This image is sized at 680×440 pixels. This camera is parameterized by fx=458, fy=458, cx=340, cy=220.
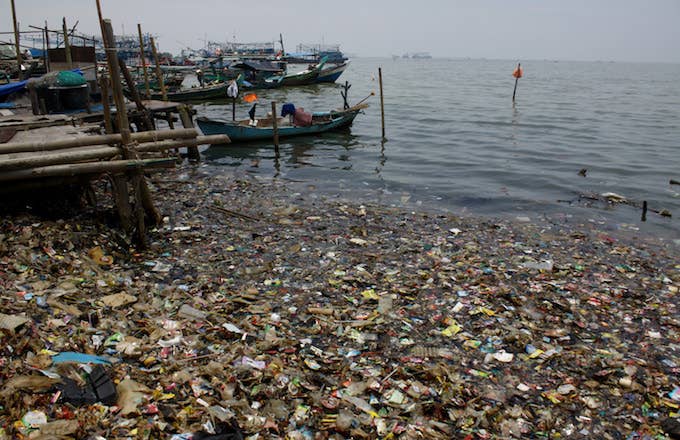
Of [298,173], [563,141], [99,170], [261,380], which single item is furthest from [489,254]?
[563,141]

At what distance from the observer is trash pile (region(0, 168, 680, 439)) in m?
4.37

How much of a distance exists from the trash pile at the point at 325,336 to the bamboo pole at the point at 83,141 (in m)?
1.16

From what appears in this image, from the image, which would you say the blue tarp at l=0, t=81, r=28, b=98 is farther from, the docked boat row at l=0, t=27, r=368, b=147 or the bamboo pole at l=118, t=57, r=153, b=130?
the bamboo pole at l=118, t=57, r=153, b=130

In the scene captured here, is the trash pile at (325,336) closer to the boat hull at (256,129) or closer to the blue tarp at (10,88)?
the blue tarp at (10,88)

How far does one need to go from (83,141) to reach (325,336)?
18.0 ft

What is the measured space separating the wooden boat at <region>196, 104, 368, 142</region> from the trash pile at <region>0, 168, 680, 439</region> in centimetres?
1118

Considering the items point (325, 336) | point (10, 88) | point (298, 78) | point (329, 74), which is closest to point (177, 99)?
point (298, 78)

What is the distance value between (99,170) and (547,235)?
9718mm

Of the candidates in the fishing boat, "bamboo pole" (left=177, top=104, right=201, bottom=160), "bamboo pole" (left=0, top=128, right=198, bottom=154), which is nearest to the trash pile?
"bamboo pole" (left=0, top=128, right=198, bottom=154)

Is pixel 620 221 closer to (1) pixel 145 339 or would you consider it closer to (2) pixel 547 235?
(2) pixel 547 235

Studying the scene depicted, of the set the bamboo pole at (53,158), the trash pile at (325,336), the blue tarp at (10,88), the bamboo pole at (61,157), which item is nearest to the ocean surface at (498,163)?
the trash pile at (325,336)

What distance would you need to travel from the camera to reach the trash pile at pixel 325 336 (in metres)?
4.37

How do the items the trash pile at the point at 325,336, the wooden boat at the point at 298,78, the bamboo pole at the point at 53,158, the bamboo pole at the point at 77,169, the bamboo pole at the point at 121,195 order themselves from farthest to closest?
the wooden boat at the point at 298,78 < the bamboo pole at the point at 121,195 < the bamboo pole at the point at 77,169 < the bamboo pole at the point at 53,158 < the trash pile at the point at 325,336

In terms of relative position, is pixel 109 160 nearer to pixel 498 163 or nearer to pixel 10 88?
pixel 10 88
